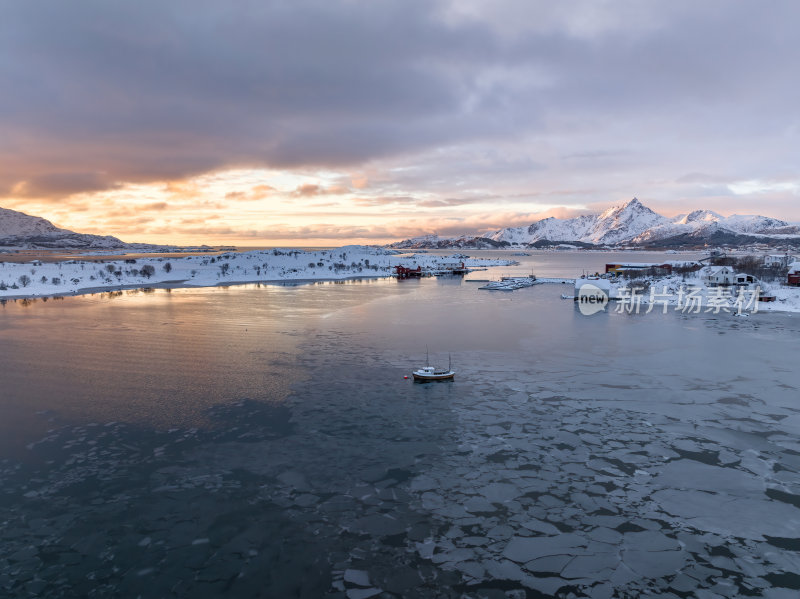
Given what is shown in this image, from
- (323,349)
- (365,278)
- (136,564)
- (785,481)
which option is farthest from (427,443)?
(365,278)

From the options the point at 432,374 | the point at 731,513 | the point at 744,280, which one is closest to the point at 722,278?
the point at 744,280

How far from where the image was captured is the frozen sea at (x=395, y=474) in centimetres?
1083

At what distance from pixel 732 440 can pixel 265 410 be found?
19.0m

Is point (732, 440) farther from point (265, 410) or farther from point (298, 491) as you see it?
point (265, 410)

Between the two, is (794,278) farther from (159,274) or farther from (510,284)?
(159,274)

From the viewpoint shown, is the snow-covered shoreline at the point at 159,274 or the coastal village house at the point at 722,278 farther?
the snow-covered shoreline at the point at 159,274

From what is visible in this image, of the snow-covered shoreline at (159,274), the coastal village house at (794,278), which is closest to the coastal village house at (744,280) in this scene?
the coastal village house at (794,278)

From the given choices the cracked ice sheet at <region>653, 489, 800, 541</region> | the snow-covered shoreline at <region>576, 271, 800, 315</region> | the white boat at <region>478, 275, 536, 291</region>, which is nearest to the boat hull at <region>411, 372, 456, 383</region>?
the cracked ice sheet at <region>653, 489, 800, 541</region>

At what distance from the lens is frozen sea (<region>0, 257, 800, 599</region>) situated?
10.8 metres

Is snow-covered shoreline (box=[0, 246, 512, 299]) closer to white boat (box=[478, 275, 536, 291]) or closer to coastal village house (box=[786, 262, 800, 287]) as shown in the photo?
white boat (box=[478, 275, 536, 291])

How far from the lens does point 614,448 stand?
16.9 metres

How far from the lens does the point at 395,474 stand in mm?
14992

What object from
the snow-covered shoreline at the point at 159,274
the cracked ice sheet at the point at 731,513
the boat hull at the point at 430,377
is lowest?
the cracked ice sheet at the point at 731,513

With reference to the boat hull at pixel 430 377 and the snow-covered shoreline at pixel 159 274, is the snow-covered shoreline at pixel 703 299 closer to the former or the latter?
the boat hull at pixel 430 377
